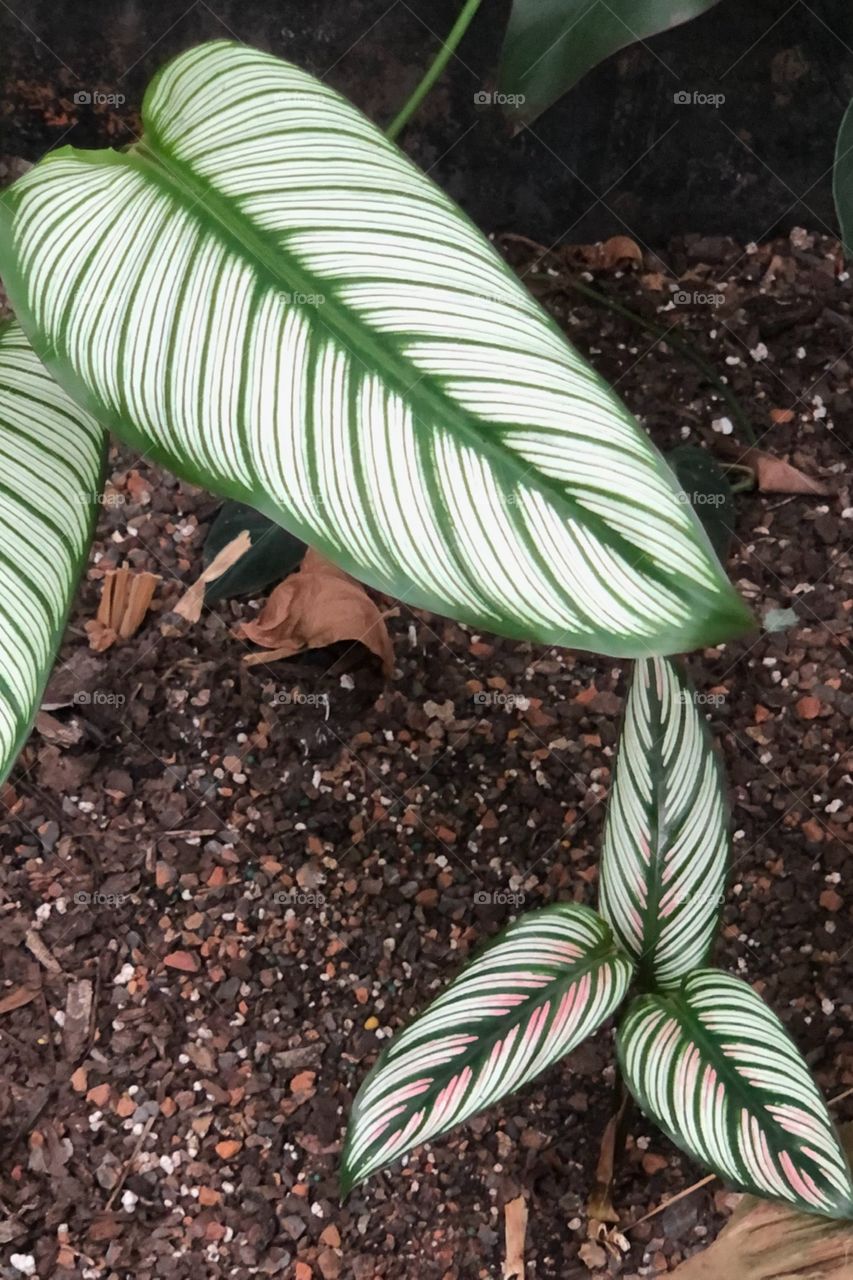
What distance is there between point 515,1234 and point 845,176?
1.17 metres

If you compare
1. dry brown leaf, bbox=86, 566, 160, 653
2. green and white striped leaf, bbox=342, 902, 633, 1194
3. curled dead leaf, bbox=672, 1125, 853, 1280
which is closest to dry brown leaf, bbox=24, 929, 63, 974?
dry brown leaf, bbox=86, 566, 160, 653

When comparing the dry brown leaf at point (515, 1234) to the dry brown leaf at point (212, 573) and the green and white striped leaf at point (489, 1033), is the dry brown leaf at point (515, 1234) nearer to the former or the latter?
the green and white striped leaf at point (489, 1033)

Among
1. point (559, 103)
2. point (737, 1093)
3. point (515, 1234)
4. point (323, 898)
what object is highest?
point (559, 103)

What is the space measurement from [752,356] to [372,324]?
40.2 inches

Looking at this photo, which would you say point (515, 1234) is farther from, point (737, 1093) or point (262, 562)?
point (262, 562)

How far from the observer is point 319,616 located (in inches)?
50.4

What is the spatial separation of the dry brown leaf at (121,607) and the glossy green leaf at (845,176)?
914 mm

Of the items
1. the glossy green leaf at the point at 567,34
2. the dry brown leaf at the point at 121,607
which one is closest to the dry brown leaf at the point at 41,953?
the dry brown leaf at the point at 121,607

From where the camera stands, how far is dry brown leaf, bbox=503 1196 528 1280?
1107mm

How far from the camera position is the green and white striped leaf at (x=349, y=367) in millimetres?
540

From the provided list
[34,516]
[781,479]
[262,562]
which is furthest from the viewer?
[781,479]

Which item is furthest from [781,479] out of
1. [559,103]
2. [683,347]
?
[559,103]

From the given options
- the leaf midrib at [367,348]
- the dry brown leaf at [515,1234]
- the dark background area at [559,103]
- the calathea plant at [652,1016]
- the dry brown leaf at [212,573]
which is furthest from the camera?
the dark background area at [559,103]

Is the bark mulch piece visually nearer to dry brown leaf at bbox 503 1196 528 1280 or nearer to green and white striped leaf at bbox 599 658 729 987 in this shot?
dry brown leaf at bbox 503 1196 528 1280
